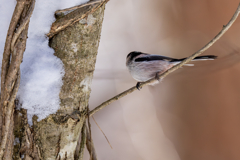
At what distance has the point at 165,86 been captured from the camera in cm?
74

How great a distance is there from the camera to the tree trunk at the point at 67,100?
29cm

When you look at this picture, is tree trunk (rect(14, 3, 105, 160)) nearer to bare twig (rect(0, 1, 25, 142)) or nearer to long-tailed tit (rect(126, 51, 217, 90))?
bare twig (rect(0, 1, 25, 142))

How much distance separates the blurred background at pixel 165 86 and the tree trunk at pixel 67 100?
383mm

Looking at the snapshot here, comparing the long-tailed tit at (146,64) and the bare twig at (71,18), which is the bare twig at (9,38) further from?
the long-tailed tit at (146,64)

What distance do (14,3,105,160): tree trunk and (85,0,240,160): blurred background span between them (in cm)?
38

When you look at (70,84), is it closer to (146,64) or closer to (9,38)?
(9,38)

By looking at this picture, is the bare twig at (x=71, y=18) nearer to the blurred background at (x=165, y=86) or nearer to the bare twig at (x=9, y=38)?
the bare twig at (x=9, y=38)

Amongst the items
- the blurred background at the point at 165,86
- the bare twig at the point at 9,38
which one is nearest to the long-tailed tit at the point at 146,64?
the blurred background at the point at 165,86

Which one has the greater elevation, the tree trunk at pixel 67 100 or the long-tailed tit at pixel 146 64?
the long-tailed tit at pixel 146 64

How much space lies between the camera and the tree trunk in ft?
0.95

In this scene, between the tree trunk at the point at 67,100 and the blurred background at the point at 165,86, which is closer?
the tree trunk at the point at 67,100

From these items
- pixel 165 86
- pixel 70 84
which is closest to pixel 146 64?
pixel 165 86

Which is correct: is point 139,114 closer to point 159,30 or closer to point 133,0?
point 159,30

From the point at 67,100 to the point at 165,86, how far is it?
51 cm
